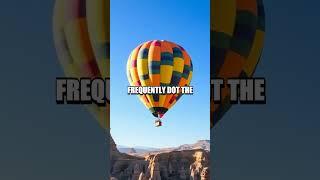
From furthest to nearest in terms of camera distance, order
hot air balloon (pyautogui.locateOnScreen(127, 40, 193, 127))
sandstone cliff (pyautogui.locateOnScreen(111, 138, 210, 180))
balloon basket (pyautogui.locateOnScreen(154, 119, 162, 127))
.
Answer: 1. balloon basket (pyautogui.locateOnScreen(154, 119, 162, 127))
2. hot air balloon (pyautogui.locateOnScreen(127, 40, 193, 127))
3. sandstone cliff (pyautogui.locateOnScreen(111, 138, 210, 180))

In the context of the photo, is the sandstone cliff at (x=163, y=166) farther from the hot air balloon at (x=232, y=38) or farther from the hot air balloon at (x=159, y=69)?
the hot air balloon at (x=232, y=38)

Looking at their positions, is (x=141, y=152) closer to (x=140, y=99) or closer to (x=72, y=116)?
(x=140, y=99)

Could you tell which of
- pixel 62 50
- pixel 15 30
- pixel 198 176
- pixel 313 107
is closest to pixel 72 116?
pixel 62 50

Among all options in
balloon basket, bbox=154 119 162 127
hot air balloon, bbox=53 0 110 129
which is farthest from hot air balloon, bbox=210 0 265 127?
hot air balloon, bbox=53 0 110 129

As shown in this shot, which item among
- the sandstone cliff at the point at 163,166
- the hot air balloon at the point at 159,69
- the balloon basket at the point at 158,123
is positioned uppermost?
the hot air balloon at the point at 159,69

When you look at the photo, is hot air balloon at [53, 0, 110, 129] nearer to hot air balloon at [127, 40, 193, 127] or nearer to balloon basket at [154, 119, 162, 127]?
hot air balloon at [127, 40, 193, 127]

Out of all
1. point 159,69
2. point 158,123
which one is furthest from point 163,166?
point 159,69

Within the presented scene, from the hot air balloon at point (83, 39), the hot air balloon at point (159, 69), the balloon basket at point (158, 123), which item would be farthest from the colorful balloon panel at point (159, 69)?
the hot air balloon at point (83, 39)
